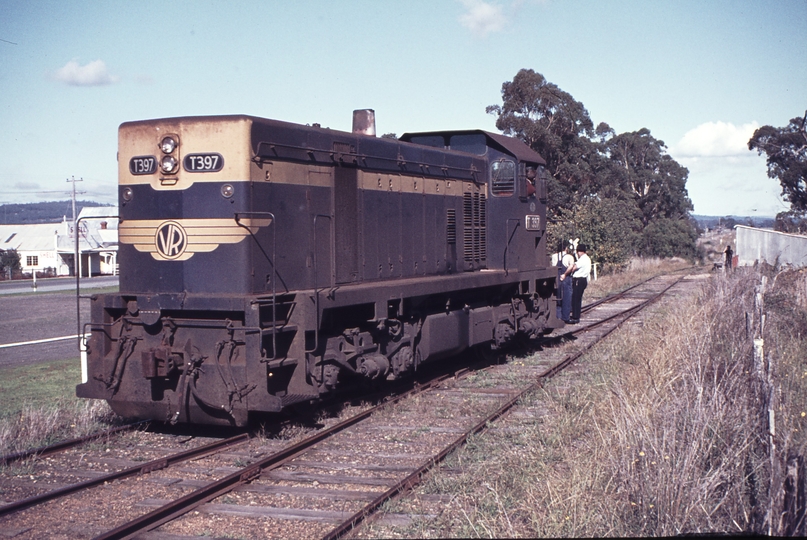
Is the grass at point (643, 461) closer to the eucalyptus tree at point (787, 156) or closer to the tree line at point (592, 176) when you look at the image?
the tree line at point (592, 176)

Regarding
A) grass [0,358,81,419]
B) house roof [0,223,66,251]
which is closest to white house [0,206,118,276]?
house roof [0,223,66,251]

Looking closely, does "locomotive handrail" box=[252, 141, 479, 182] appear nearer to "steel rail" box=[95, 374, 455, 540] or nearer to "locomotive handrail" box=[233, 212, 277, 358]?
"locomotive handrail" box=[233, 212, 277, 358]

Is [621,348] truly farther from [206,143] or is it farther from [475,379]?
[206,143]

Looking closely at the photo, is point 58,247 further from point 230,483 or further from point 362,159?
point 230,483

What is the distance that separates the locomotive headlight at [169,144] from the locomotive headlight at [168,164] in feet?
0.24

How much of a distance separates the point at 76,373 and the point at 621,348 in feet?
30.0

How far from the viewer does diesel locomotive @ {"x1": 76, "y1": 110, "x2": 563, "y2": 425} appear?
7059mm

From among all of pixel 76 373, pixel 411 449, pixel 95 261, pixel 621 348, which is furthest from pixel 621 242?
pixel 95 261

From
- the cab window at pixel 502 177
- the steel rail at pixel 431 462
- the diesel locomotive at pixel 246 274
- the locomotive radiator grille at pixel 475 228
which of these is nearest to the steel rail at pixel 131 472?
the diesel locomotive at pixel 246 274

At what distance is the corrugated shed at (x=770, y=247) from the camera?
69.9ft

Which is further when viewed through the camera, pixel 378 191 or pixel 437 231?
pixel 437 231

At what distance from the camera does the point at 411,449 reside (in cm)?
687

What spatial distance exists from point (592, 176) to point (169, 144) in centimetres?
3856

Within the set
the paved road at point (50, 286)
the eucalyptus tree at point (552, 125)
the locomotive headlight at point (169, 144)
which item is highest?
the eucalyptus tree at point (552, 125)
